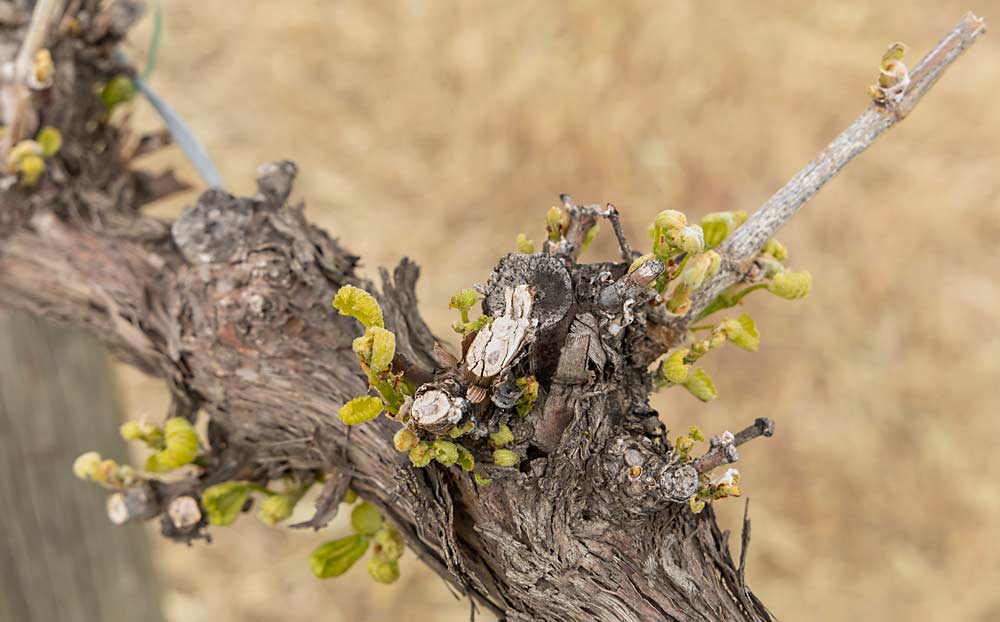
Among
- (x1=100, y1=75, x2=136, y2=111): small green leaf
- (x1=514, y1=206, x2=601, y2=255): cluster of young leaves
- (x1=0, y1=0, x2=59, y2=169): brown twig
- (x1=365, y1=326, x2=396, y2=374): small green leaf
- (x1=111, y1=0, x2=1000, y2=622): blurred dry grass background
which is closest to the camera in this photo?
(x1=365, y1=326, x2=396, y2=374): small green leaf

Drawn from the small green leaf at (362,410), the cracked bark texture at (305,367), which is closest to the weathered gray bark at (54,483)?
the cracked bark texture at (305,367)

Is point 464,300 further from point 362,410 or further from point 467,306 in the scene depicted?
point 362,410

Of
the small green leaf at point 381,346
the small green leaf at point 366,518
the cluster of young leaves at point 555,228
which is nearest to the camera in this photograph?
the small green leaf at point 381,346

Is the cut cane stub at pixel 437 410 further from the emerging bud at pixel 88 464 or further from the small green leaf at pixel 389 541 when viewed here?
the emerging bud at pixel 88 464

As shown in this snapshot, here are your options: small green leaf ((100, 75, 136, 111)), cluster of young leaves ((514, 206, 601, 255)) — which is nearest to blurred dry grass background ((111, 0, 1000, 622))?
small green leaf ((100, 75, 136, 111))

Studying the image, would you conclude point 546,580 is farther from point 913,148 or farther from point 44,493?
point 913,148

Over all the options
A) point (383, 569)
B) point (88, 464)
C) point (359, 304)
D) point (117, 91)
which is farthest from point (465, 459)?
point (117, 91)

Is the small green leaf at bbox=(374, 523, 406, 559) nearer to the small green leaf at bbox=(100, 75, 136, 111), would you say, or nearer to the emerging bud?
the emerging bud
